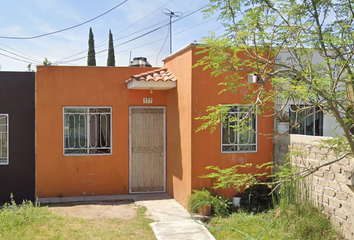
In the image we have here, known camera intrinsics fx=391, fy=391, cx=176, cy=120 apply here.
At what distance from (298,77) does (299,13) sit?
78cm

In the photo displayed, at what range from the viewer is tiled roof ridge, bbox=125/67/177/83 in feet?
30.6

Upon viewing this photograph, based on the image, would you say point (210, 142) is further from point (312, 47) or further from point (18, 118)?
point (18, 118)

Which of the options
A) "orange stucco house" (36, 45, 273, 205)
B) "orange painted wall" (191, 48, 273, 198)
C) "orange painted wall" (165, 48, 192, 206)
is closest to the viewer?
"orange painted wall" (191, 48, 273, 198)

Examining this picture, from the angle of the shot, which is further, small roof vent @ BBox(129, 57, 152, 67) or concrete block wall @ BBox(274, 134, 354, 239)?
small roof vent @ BBox(129, 57, 152, 67)

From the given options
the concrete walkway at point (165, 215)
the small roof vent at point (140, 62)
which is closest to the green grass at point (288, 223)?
the concrete walkway at point (165, 215)

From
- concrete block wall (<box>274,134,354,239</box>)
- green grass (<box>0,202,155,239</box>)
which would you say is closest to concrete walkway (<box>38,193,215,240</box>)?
green grass (<box>0,202,155,239</box>)

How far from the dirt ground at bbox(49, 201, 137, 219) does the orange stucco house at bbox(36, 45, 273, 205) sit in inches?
32.2

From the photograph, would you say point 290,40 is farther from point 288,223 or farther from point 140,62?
point 140,62

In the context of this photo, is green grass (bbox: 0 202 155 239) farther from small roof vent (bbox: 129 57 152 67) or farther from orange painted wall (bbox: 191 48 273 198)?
small roof vent (bbox: 129 57 152 67)

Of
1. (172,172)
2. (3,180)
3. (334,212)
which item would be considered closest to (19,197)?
(3,180)

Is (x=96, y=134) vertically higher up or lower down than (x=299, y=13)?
lower down

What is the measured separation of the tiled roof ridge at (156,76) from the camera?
9336mm

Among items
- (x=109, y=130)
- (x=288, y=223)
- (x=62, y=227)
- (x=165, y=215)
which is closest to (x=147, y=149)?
(x=109, y=130)

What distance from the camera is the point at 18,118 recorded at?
391 inches
